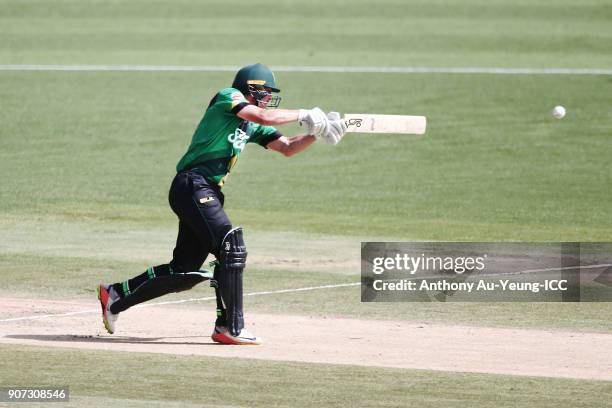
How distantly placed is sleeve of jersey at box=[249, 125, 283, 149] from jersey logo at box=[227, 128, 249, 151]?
0.34 meters

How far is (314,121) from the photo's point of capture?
1021cm

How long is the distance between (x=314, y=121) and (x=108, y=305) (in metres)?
2.21

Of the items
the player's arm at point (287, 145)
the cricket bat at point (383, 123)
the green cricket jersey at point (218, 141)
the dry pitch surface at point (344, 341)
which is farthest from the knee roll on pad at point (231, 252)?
the cricket bat at point (383, 123)

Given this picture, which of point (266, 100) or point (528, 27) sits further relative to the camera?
point (528, 27)

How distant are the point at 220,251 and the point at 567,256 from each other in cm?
626

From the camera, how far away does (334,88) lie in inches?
1152

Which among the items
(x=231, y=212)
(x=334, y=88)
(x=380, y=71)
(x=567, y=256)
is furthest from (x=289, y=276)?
(x=380, y=71)

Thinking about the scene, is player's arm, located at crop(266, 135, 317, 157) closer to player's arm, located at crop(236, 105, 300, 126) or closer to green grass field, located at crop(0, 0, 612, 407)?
player's arm, located at crop(236, 105, 300, 126)

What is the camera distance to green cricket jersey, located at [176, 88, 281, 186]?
10086 mm

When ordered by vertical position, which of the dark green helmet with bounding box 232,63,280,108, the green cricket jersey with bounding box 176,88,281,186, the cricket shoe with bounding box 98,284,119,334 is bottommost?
the cricket shoe with bounding box 98,284,119,334

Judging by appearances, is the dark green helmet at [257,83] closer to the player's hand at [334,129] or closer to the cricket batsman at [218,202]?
the cricket batsman at [218,202]

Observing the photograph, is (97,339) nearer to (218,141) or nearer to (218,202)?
(218,202)

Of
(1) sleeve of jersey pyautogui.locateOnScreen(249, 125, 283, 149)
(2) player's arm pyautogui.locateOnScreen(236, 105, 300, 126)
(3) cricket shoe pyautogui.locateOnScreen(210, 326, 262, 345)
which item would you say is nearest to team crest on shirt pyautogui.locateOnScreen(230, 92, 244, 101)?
(2) player's arm pyautogui.locateOnScreen(236, 105, 300, 126)

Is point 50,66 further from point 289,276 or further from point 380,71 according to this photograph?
point 289,276
